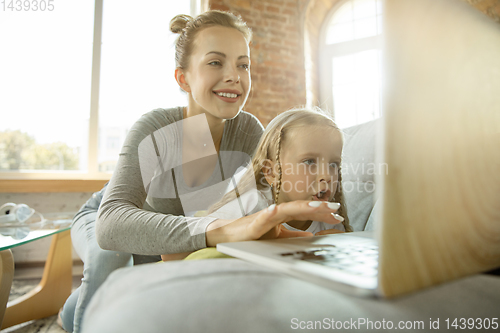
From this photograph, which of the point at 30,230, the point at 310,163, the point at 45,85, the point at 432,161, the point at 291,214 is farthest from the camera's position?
the point at 45,85

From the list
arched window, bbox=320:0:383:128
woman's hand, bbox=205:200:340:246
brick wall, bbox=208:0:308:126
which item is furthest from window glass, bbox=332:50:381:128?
woman's hand, bbox=205:200:340:246

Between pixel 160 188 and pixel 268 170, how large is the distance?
0.32 meters

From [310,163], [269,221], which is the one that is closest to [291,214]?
[269,221]

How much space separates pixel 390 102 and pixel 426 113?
45 mm

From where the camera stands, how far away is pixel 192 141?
3.35ft

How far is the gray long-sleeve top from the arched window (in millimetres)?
2533

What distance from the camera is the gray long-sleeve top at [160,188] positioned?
1.85 feet

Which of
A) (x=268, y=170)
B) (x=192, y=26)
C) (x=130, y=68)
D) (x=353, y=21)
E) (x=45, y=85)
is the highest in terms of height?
(x=353, y=21)

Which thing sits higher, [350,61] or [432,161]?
[350,61]

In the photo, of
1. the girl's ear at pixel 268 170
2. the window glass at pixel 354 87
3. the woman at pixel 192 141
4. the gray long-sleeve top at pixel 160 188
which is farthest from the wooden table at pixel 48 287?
the window glass at pixel 354 87

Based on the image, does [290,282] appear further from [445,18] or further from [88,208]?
[88,208]

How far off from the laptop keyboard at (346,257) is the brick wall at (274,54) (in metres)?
2.77

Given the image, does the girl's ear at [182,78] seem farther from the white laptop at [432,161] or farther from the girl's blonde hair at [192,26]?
the white laptop at [432,161]

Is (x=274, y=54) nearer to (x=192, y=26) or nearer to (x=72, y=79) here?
(x=72, y=79)
